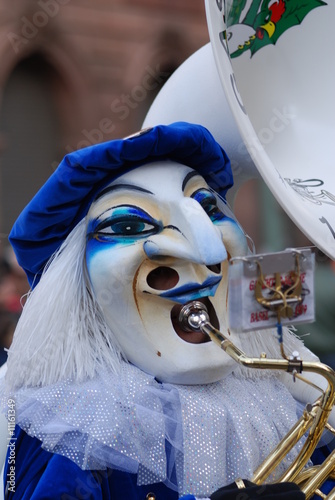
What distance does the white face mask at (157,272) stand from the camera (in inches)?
70.9

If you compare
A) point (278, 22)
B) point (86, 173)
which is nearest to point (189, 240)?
point (86, 173)

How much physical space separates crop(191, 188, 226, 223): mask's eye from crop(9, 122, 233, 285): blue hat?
0.09 metres

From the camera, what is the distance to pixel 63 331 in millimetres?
1850

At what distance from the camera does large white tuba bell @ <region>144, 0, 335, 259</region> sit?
1967mm

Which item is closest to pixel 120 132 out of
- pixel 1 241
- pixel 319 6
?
pixel 1 241

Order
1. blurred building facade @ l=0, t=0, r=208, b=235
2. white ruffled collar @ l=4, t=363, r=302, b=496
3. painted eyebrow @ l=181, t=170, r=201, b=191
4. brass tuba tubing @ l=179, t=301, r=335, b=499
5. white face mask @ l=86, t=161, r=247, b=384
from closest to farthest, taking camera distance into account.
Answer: brass tuba tubing @ l=179, t=301, r=335, b=499, white ruffled collar @ l=4, t=363, r=302, b=496, white face mask @ l=86, t=161, r=247, b=384, painted eyebrow @ l=181, t=170, r=201, b=191, blurred building facade @ l=0, t=0, r=208, b=235

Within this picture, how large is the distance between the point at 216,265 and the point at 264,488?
0.51 metres

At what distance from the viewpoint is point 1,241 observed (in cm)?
475

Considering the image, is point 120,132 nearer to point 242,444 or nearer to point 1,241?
point 1,241

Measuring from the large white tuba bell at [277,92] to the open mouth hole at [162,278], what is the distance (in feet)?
0.99

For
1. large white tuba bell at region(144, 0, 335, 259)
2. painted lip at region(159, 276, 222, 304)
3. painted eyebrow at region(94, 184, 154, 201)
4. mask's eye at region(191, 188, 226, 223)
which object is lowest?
painted lip at region(159, 276, 222, 304)

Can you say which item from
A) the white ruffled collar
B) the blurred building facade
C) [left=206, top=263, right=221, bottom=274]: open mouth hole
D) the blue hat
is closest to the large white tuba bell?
the blue hat

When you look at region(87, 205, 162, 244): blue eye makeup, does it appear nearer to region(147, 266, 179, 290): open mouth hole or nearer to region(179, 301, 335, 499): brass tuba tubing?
region(147, 266, 179, 290): open mouth hole

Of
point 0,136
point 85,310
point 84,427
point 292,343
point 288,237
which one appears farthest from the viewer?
point 288,237
